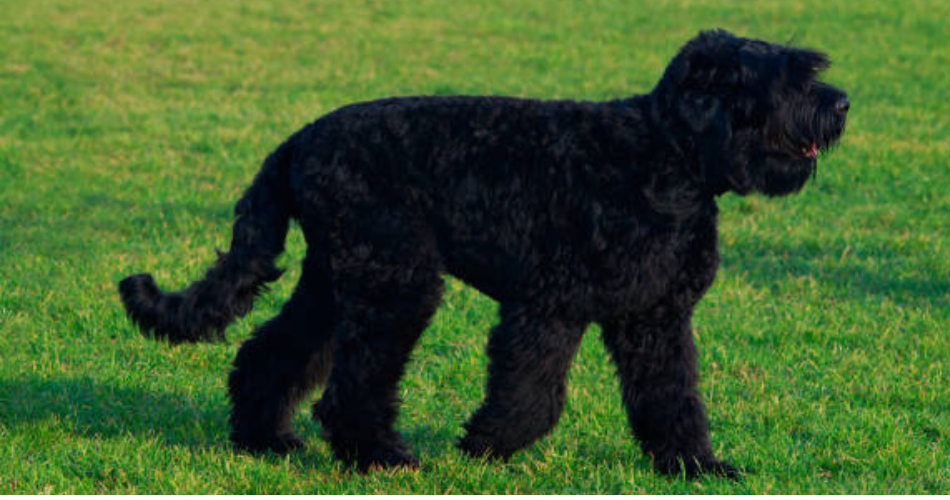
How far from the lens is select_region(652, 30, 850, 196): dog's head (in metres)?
4.91

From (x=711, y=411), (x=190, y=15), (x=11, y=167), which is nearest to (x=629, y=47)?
(x=190, y=15)

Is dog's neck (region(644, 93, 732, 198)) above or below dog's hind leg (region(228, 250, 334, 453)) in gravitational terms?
above

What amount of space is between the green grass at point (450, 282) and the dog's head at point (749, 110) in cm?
138

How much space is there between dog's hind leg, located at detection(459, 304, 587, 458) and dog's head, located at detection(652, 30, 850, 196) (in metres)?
0.89

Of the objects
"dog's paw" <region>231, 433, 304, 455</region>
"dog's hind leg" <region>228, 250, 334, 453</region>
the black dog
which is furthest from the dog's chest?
"dog's paw" <region>231, 433, 304, 455</region>

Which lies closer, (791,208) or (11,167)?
(791,208)

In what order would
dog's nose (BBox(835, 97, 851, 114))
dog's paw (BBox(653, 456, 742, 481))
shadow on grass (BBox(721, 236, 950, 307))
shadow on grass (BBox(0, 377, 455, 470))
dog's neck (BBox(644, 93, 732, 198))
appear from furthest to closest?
1. shadow on grass (BBox(721, 236, 950, 307))
2. shadow on grass (BBox(0, 377, 455, 470))
3. dog's paw (BBox(653, 456, 742, 481))
4. dog's neck (BBox(644, 93, 732, 198))
5. dog's nose (BBox(835, 97, 851, 114))

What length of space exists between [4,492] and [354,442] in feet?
4.84

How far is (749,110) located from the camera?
4.95 meters

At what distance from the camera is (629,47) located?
794 inches

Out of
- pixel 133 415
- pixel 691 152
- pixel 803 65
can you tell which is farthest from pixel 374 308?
pixel 803 65

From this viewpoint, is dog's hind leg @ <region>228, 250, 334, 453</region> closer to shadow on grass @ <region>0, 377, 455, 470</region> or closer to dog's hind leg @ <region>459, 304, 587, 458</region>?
shadow on grass @ <region>0, 377, 455, 470</region>

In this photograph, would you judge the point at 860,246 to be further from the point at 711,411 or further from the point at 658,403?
the point at 658,403

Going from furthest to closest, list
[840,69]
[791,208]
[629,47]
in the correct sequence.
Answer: [629,47] < [840,69] < [791,208]
